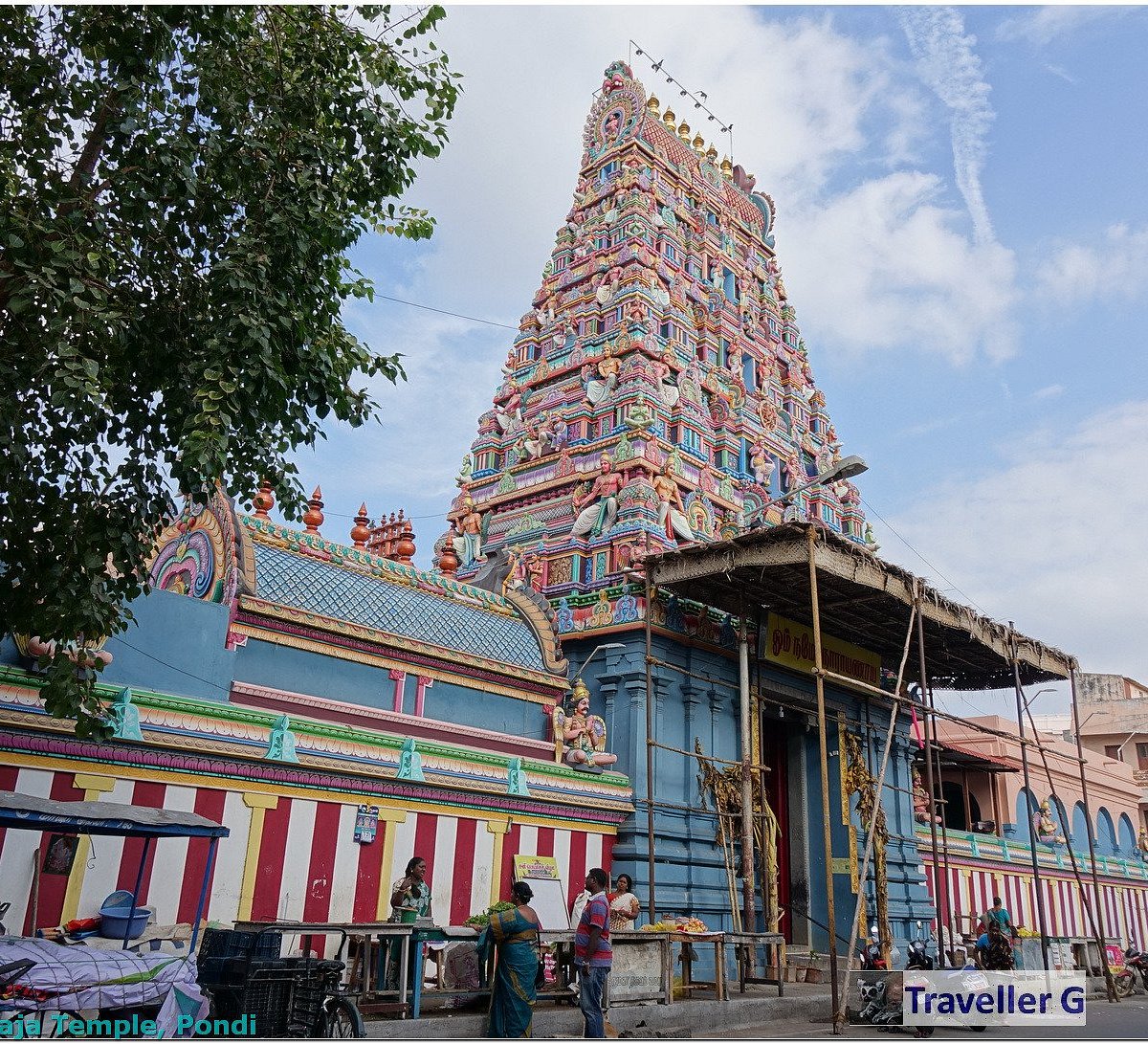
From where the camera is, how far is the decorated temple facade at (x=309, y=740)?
979 cm

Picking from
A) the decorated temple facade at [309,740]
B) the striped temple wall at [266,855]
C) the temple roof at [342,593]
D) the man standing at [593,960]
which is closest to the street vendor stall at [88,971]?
the striped temple wall at [266,855]

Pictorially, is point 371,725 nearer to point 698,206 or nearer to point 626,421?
point 626,421

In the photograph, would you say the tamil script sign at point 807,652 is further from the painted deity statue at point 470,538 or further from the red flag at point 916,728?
the painted deity statue at point 470,538

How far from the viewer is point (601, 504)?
18094mm

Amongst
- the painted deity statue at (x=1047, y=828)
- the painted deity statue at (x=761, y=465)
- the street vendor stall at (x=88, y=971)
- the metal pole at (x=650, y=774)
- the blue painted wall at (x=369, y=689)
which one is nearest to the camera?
the street vendor stall at (x=88, y=971)

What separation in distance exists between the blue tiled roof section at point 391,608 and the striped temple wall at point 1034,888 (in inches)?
431

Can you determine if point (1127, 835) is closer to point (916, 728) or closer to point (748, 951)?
point (916, 728)

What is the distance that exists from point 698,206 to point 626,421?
8180mm

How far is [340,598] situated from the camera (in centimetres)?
1409

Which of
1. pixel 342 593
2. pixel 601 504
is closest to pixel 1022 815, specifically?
pixel 601 504

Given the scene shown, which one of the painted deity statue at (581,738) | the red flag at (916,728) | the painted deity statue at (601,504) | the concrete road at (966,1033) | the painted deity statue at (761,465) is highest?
Answer: the painted deity statue at (761,465)

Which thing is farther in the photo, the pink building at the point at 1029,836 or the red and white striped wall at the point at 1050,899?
the pink building at the point at 1029,836

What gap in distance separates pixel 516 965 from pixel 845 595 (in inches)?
385

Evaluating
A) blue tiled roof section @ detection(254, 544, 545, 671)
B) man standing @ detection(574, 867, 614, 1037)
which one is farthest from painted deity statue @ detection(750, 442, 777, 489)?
man standing @ detection(574, 867, 614, 1037)
